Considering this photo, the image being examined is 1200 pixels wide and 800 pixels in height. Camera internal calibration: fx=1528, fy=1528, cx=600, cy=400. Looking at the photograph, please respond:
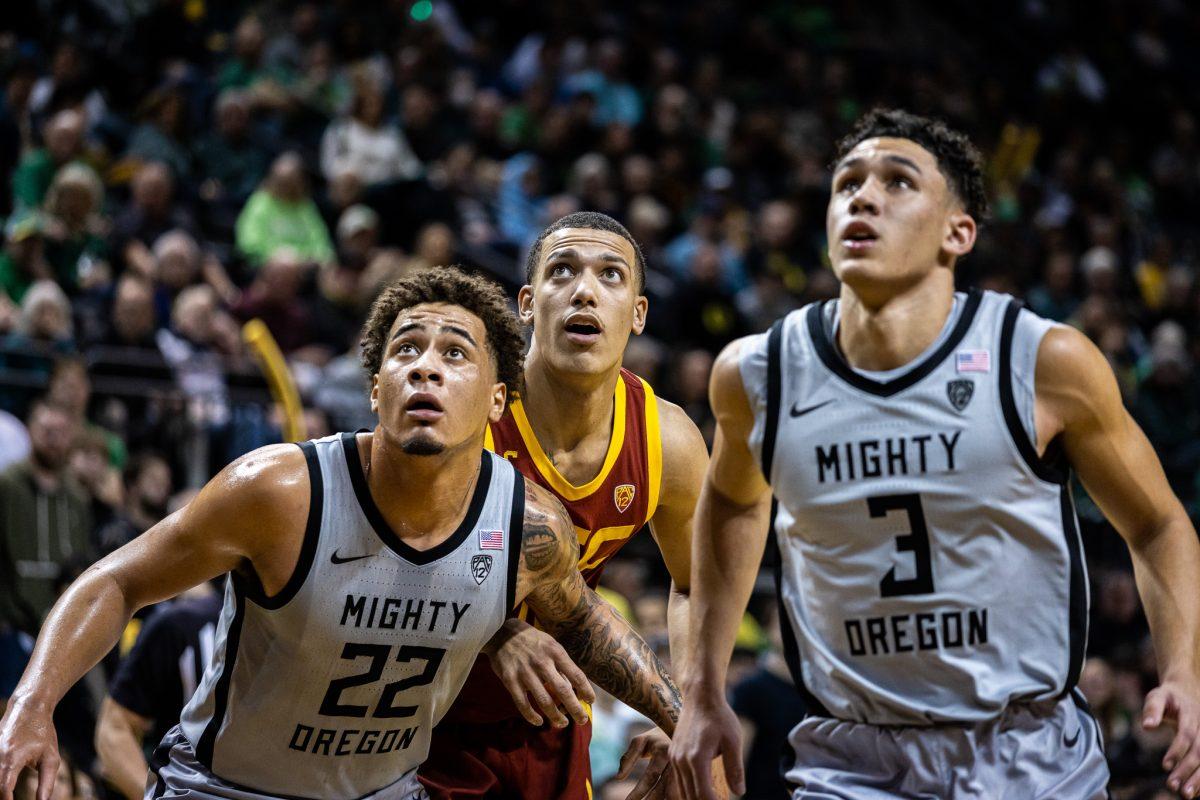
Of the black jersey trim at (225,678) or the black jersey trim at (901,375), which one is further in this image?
the black jersey trim at (225,678)

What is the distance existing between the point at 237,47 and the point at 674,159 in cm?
360

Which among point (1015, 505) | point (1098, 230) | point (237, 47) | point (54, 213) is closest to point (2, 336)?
point (54, 213)

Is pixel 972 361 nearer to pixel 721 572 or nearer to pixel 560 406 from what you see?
pixel 721 572

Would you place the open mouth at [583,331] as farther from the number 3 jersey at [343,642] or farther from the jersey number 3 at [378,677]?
the jersey number 3 at [378,677]

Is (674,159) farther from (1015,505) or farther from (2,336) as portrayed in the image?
(1015,505)

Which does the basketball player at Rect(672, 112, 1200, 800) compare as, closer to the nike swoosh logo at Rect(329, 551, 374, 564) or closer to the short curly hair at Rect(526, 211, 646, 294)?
the nike swoosh logo at Rect(329, 551, 374, 564)

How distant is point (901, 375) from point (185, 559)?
1.79 metres

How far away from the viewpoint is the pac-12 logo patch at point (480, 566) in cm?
404

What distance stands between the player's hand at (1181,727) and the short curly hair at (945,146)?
128 cm

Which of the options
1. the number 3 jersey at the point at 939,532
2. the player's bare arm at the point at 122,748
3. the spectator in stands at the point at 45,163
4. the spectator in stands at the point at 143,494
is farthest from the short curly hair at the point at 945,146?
the spectator in stands at the point at 45,163

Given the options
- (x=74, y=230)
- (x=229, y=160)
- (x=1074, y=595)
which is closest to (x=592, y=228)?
(x=1074, y=595)

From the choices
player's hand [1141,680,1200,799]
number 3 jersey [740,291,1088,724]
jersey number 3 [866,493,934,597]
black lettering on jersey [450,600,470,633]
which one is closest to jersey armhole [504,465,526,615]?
black lettering on jersey [450,600,470,633]

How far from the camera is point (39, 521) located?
7.35m

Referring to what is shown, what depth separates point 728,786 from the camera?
3.91m
